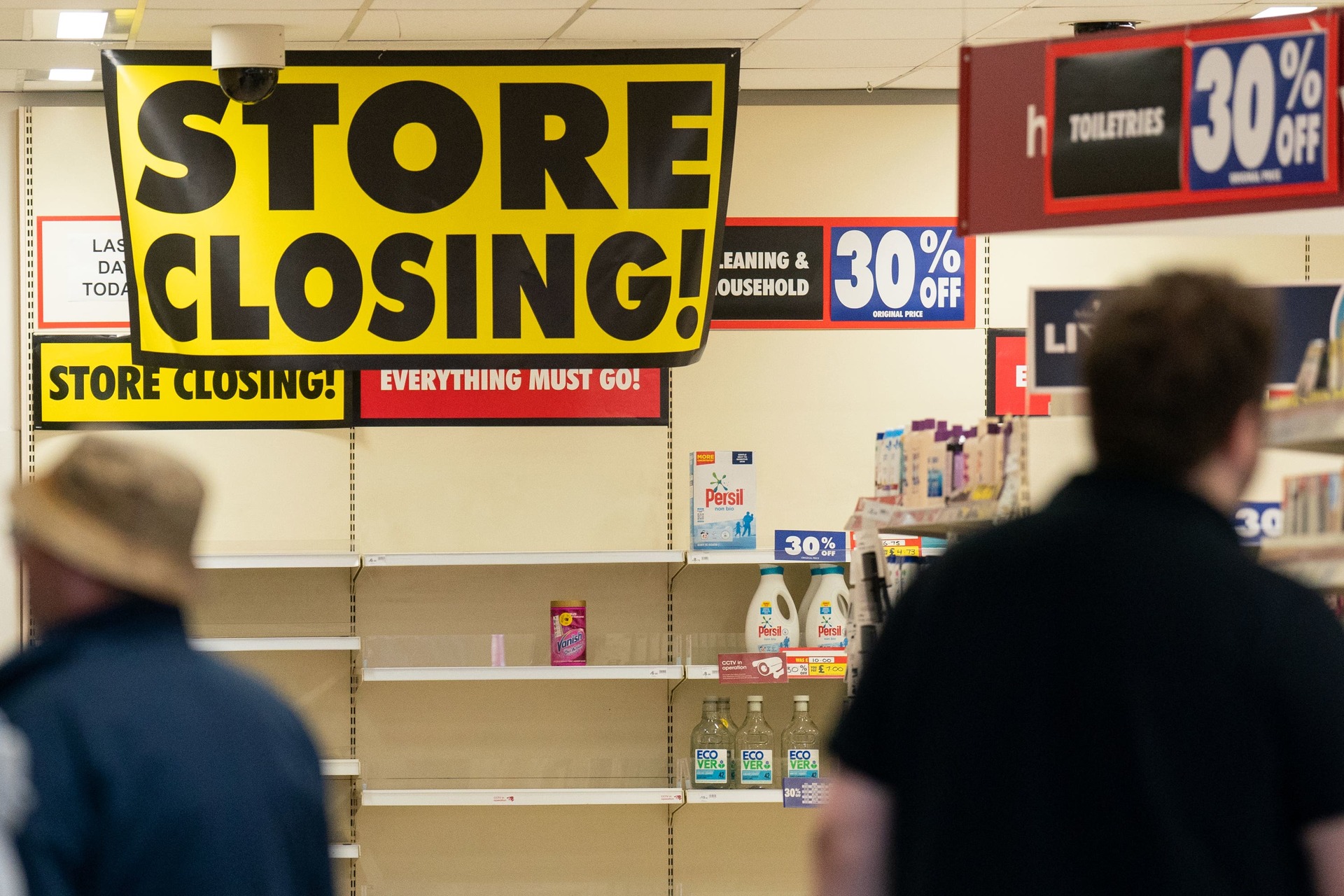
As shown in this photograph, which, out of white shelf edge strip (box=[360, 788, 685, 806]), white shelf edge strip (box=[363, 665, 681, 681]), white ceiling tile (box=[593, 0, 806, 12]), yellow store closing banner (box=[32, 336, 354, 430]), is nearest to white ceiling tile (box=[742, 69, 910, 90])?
white ceiling tile (box=[593, 0, 806, 12])

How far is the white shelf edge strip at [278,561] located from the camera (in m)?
5.47

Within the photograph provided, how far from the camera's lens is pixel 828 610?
5.63 metres

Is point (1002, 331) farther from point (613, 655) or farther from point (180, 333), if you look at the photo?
point (180, 333)

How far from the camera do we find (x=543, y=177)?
4578mm

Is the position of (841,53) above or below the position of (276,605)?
above

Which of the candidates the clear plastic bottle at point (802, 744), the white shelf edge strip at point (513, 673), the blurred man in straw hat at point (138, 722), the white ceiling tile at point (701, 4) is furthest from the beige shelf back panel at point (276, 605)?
the blurred man in straw hat at point (138, 722)

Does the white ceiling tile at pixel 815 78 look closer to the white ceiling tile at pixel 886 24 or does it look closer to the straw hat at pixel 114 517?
the white ceiling tile at pixel 886 24

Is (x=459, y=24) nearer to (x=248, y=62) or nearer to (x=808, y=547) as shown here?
(x=248, y=62)

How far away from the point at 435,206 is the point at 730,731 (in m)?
2.27

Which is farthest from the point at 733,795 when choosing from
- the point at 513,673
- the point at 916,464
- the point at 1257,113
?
the point at 1257,113

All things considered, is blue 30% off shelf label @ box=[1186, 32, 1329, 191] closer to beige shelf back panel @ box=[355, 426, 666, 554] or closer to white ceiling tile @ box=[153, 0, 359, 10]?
white ceiling tile @ box=[153, 0, 359, 10]

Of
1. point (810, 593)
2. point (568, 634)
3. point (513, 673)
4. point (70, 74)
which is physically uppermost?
point (70, 74)

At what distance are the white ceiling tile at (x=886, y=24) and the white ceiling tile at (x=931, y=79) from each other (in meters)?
0.47

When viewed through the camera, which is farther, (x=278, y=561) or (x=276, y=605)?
(x=276, y=605)
